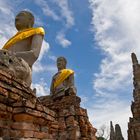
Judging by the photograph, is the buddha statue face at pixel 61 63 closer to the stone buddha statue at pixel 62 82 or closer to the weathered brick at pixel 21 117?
the stone buddha statue at pixel 62 82

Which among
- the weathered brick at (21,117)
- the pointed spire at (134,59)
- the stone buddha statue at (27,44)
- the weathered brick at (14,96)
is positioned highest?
the pointed spire at (134,59)

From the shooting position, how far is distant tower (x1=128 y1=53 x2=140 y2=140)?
2853 cm

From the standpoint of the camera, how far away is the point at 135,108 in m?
32.1

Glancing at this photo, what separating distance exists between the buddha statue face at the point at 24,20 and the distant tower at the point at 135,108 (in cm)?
2449

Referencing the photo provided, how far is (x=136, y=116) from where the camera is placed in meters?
31.1

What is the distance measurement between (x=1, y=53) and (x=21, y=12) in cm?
244

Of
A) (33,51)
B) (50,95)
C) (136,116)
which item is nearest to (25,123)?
(33,51)

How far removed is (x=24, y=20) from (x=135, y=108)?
27785mm

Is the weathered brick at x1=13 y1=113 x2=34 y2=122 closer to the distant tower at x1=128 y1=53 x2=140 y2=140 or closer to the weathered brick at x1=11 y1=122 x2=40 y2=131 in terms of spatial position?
the weathered brick at x1=11 y1=122 x2=40 y2=131

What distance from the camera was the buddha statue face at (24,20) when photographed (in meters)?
6.45

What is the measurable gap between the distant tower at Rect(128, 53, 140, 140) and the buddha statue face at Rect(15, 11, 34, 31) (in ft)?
80.4

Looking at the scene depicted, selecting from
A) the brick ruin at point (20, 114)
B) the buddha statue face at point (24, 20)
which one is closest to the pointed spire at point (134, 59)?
the buddha statue face at point (24, 20)

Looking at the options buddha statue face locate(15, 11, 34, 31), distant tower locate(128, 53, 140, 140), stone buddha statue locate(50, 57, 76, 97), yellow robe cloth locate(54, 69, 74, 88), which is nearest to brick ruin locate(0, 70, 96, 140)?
buddha statue face locate(15, 11, 34, 31)

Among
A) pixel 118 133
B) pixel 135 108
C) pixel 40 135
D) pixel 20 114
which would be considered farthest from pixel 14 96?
pixel 118 133
